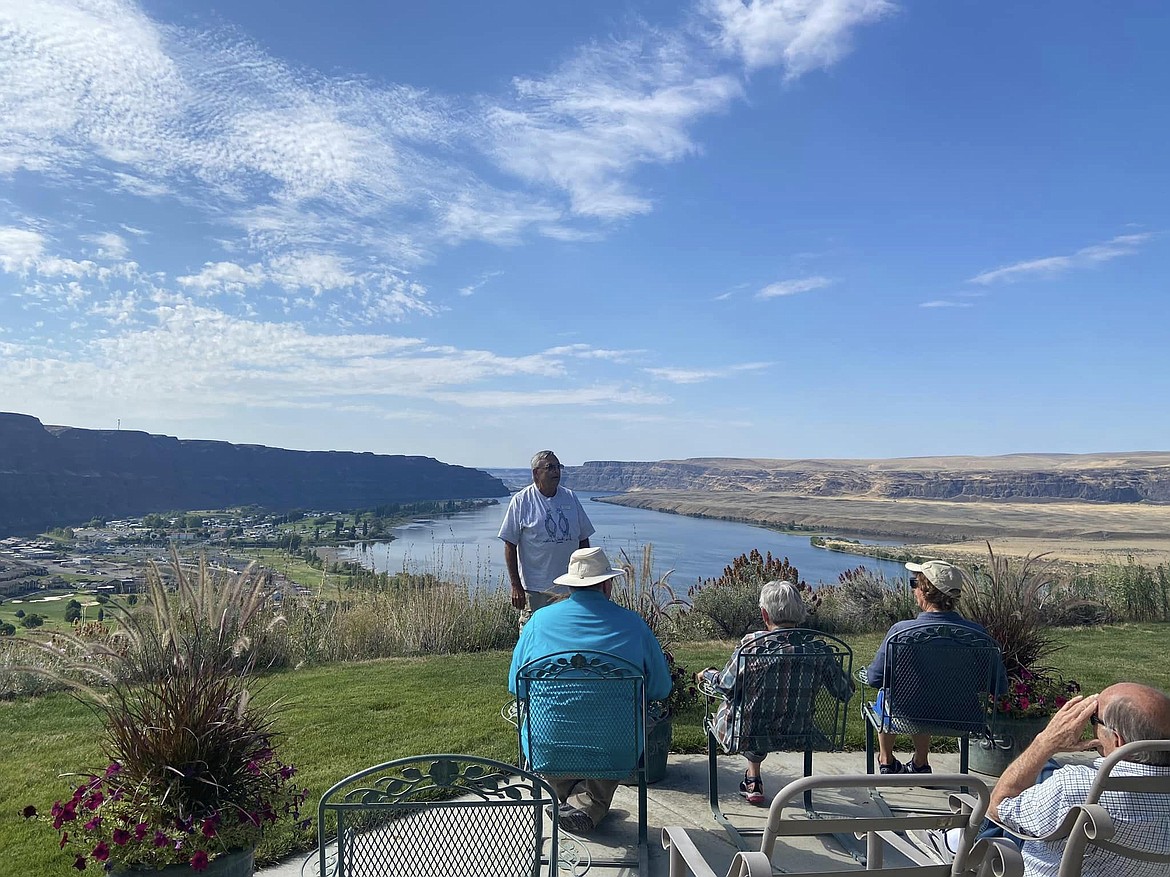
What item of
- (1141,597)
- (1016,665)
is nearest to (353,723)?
(1016,665)

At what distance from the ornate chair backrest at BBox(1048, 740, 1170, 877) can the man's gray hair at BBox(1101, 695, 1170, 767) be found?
0.8 inches

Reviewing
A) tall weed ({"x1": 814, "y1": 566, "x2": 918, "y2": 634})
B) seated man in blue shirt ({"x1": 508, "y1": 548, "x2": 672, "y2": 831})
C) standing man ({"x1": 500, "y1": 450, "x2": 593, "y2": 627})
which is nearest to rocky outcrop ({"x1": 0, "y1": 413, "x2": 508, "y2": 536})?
tall weed ({"x1": 814, "y1": 566, "x2": 918, "y2": 634})

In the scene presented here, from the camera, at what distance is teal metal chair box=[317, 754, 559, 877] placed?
2.13m

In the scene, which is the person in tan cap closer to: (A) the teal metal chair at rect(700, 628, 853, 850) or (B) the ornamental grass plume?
(A) the teal metal chair at rect(700, 628, 853, 850)

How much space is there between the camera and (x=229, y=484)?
51.8m

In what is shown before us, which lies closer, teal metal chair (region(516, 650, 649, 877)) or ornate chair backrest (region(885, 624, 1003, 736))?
teal metal chair (region(516, 650, 649, 877))

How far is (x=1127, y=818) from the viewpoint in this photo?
6.51ft

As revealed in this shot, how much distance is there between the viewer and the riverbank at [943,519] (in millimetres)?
38656

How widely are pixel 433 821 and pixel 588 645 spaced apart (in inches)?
43.9

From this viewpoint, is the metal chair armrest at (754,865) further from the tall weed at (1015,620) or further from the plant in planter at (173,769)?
the tall weed at (1015,620)

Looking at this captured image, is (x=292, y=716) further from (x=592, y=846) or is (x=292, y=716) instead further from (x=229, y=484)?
(x=229, y=484)

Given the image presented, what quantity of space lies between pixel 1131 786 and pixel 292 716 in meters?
5.45

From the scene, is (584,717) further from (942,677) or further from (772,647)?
(942,677)

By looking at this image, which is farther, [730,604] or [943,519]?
[943,519]
